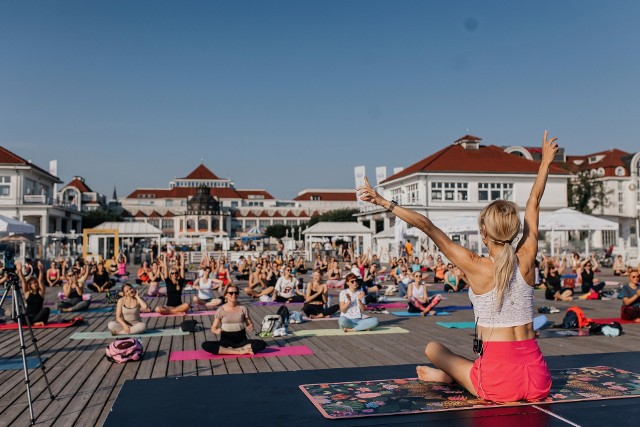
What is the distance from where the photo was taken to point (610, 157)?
235ft

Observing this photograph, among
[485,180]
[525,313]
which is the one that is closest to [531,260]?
[525,313]

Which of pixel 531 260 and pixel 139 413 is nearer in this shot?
pixel 531 260

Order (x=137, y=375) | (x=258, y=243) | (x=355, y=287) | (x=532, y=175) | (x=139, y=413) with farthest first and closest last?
(x=258, y=243) < (x=532, y=175) < (x=355, y=287) < (x=137, y=375) < (x=139, y=413)

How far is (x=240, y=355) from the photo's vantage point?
7957 millimetres

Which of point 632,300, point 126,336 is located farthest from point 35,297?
point 632,300

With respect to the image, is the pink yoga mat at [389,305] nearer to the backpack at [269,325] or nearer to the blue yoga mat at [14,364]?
the backpack at [269,325]

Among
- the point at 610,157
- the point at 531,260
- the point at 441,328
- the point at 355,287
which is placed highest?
the point at 610,157

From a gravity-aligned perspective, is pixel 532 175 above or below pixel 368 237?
above

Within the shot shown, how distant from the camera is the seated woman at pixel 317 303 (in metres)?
12.4

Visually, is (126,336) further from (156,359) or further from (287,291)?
(287,291)

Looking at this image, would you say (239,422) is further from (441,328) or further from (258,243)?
(258,243)

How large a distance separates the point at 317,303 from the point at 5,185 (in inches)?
1920

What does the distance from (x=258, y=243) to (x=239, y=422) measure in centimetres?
7734

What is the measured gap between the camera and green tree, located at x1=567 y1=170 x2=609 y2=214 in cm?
6525
